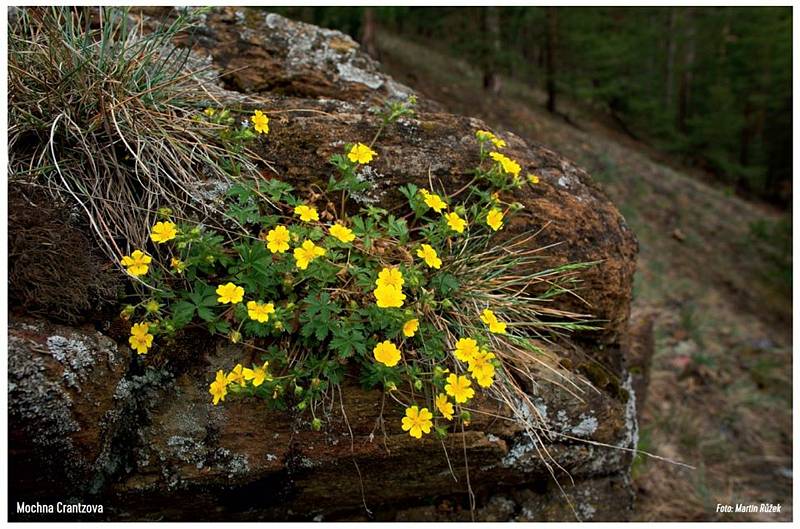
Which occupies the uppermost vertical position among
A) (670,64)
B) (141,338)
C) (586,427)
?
(670,64)

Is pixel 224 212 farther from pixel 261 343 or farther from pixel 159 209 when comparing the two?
pixel 261 343

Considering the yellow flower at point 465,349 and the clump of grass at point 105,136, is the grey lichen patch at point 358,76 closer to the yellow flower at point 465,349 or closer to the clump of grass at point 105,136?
the clump of grass at point 105,136

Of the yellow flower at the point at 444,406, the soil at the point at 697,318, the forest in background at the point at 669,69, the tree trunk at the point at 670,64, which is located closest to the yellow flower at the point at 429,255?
the yellow flower at the point at 444,406

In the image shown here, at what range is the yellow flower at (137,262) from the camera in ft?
5.67

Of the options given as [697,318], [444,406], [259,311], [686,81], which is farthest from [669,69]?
[259,311]

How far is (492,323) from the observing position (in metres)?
1.90

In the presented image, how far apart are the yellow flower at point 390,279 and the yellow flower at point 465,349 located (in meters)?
0.28

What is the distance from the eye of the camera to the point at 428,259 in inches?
74.4

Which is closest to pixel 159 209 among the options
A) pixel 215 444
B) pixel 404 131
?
pixel 215 444

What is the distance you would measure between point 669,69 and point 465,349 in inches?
924

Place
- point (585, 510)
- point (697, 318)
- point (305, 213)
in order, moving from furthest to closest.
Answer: point (697, 318) → point (585, 510) → point (305, 213)

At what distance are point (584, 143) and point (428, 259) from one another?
1246 centimetres

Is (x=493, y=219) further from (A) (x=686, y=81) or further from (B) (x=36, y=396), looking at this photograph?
(A) (x=686, y=81)

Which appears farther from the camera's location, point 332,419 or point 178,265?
point 332,419
